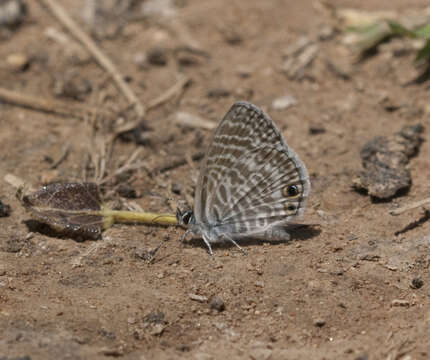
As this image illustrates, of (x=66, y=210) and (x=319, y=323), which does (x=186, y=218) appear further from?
(x=319, y=323)

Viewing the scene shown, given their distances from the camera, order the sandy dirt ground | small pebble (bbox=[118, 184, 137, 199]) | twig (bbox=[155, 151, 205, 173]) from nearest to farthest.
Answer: the sandy dirt ground < small pebble (bbox=[118, 184, 137, 199]) < twig (bbox=[155, 151, 205, 173])

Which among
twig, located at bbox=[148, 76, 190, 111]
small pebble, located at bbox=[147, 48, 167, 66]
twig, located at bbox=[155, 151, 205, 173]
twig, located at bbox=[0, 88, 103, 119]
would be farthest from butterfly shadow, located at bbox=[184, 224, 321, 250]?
small pebble, located at bbox=[147, 48, 167, 66]

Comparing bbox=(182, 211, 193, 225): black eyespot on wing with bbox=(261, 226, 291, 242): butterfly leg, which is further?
bbox=(182, 211, 193, 225): black eyespot on wing

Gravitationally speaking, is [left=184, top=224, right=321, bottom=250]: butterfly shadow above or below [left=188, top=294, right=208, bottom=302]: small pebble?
below

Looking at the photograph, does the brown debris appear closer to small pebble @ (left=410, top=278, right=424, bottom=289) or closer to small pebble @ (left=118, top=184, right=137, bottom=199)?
small pebble @ (left=410, top=278, right=424, bottom=289)

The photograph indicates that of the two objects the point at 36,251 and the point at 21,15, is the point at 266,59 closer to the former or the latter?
the point at 21,15

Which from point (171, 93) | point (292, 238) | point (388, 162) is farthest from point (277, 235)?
point (171, 93)

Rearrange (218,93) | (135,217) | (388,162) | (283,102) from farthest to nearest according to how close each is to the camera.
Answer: (218,93)
(283,102)
(388,162)
(135,217)

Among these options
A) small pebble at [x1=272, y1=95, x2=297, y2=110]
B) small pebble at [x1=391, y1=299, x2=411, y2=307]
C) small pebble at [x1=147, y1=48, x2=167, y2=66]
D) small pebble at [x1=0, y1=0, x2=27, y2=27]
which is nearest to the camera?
small pebble at [x1=391, y1=299, x2=411, y2=307]
